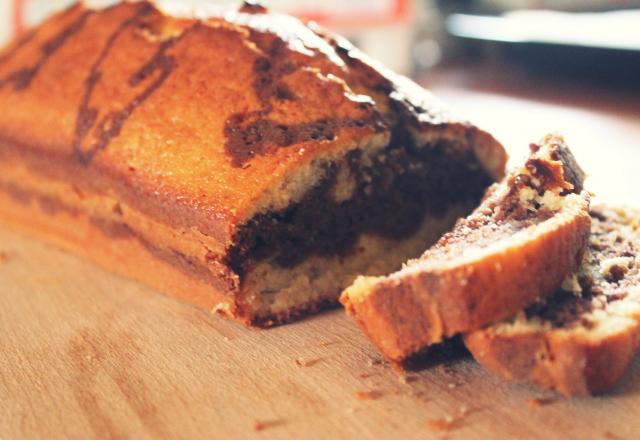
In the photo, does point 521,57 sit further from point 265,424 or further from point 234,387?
point 265,424

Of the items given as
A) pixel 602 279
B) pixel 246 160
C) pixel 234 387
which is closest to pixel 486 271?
pixel 602 279

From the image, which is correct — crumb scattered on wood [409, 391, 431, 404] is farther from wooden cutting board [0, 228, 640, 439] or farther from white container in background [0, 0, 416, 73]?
white container in background [0, 0, 416, 73]

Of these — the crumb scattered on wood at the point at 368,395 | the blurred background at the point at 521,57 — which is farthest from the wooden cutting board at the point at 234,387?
the blurred background at the point at 521,57

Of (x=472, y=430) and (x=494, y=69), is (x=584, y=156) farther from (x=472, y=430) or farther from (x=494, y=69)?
(x=494, y=69)

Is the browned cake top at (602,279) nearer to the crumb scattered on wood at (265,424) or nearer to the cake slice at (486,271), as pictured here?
the cake slice at (486,271)

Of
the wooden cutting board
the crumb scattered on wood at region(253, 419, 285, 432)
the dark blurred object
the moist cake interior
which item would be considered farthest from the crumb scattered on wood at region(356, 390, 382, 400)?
the dark blurred object

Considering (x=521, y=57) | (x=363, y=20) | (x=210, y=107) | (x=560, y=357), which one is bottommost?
(x=560, y=357)
